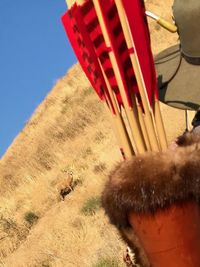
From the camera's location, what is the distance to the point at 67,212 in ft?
57.8

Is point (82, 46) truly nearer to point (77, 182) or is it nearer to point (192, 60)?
point (192, 60)

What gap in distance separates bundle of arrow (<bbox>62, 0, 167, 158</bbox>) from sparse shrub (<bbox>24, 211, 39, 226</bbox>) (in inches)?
722

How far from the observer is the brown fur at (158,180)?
9.82ft

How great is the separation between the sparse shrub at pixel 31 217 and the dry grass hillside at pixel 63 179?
44mm

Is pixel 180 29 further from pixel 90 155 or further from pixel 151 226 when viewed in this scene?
pixel 90 155

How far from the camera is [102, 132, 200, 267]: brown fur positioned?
2.99 meters

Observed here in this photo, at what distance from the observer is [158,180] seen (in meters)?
3.01

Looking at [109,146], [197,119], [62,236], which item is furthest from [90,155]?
[197,119]

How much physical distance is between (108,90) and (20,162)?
1084 inches

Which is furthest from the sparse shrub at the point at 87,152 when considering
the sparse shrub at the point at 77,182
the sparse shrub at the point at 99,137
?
the sparse shrub at the point at 77,182

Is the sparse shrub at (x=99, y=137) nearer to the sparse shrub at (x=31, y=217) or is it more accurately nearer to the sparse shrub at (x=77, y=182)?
the sparse shrub at (x=77, y=182)

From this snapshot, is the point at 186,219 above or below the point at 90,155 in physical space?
above

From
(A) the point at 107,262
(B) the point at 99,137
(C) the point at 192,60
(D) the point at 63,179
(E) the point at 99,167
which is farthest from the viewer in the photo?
(B) the point at 99,137

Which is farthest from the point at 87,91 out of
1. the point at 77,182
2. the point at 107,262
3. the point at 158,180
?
the point at 158,180
